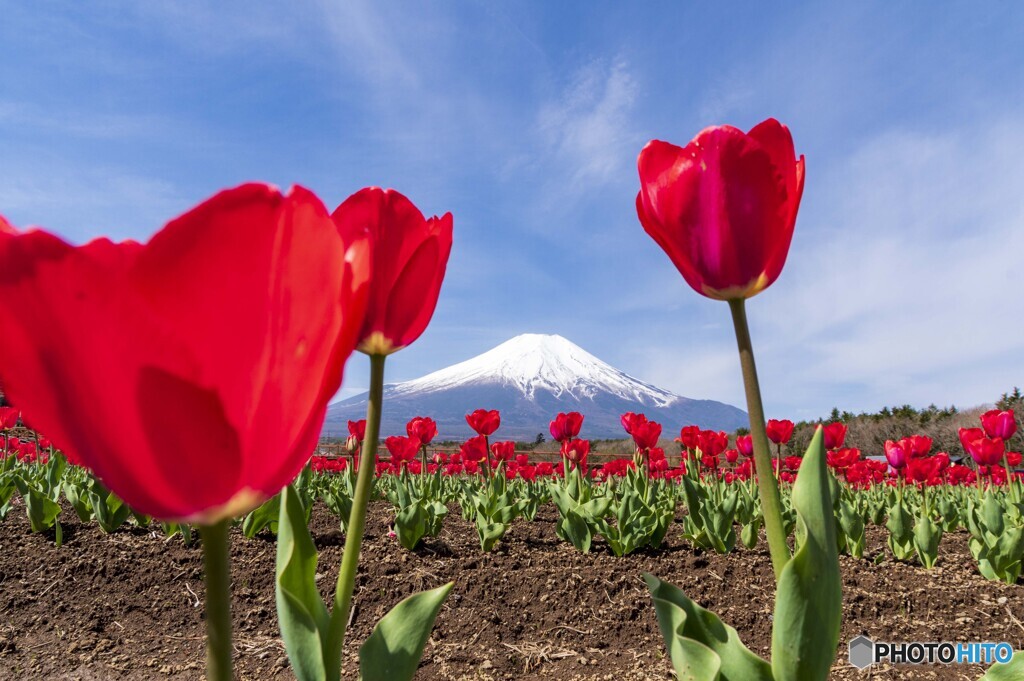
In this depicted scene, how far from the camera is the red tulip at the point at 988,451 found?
5.68m

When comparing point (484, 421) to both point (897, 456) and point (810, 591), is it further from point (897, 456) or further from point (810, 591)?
point (810, 591)

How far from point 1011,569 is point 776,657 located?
4.34m

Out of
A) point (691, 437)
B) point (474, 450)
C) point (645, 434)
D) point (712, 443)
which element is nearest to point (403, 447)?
point (474, 450)

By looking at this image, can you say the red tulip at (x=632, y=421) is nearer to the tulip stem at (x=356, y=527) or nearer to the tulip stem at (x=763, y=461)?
the tulip stem at (x=763, y=461)

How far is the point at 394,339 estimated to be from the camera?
36.0 inches

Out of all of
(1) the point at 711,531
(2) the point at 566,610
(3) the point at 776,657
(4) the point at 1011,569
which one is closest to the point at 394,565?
(2) the point at 566,610

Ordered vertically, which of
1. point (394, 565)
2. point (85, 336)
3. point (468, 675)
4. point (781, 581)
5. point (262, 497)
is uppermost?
point (85, 336)

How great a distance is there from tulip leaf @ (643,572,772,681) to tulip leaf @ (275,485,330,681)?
0.49 metres

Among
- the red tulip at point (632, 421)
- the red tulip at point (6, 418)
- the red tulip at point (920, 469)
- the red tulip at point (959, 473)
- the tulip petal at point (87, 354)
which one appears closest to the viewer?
the tulip petal at point (87, 354)

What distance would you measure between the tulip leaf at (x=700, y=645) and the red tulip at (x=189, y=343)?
0.71m

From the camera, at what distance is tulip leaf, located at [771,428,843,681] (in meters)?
0.90

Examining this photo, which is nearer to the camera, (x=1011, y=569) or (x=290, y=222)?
(x=290, y=222)

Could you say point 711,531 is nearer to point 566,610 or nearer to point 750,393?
point 566,610

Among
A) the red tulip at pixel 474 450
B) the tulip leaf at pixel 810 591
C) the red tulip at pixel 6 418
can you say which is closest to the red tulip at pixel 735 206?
the tulip leaf at pixel 810 591
